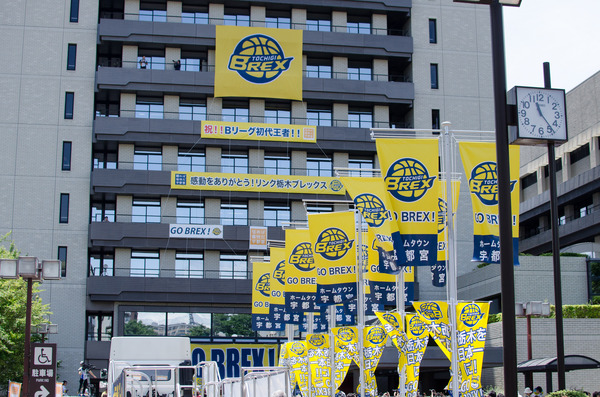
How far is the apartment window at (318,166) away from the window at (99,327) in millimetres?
17631

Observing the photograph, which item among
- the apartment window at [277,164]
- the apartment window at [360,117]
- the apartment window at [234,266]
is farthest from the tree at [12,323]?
the apartment window at [360,117]

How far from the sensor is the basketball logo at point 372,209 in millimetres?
25188

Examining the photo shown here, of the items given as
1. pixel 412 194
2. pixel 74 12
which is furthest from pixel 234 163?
pixel 412 194

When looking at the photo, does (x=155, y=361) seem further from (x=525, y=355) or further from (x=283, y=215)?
(x=283, y=215)

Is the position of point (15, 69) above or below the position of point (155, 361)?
above

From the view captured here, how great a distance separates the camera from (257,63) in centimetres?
6097

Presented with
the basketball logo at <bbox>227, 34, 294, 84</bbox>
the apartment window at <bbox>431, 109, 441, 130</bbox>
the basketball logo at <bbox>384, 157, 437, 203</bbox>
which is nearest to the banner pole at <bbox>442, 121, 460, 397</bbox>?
the basketball logo at <bbox>384, 157, 437, 203</bbox>

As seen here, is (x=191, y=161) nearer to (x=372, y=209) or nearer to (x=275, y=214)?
(x=275, y=214)

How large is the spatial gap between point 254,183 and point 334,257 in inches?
1188

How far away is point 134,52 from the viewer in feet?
203

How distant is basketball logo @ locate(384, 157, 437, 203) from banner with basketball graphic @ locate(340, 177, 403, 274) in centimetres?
233

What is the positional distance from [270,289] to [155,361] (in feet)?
56.0

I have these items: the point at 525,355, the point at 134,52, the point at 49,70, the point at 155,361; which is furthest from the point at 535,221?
the point at 155,361

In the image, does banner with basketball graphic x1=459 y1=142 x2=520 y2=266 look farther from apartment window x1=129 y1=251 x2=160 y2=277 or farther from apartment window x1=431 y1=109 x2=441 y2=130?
apartment window x1=431 y1=109 x2=441 y2=130
